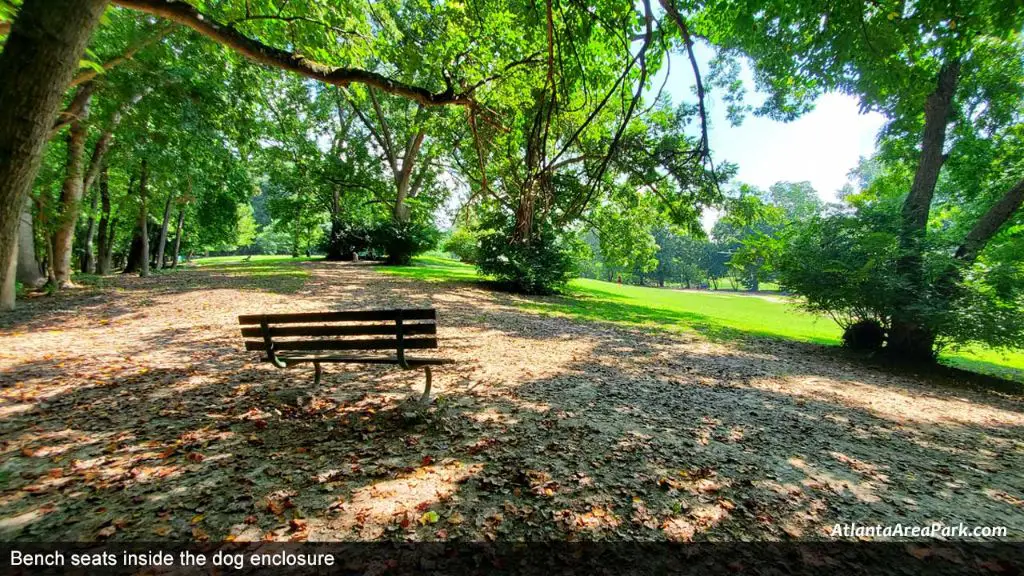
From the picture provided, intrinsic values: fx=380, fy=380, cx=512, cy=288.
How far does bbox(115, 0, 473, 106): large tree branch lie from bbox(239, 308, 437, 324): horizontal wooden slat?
2474 mm

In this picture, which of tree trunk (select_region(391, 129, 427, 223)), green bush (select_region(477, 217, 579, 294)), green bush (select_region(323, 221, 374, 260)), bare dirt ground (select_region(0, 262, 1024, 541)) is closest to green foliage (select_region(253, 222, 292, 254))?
green bush (select_region(323, 221, 374, 260))

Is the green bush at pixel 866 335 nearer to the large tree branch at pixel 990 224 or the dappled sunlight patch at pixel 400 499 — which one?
the large tree branch at pixel 990 224

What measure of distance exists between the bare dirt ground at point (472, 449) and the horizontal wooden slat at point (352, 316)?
946 millimetres

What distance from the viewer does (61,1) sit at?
6.75ft

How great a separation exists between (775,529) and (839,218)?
9578 mm

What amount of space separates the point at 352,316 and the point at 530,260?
480 inches

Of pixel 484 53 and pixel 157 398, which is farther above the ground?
pixel 484 53

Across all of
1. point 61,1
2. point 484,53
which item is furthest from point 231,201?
point 61,1

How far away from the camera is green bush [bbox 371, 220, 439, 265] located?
23938 millimetres

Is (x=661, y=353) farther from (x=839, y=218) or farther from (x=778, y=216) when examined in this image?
(x=778, y=216)

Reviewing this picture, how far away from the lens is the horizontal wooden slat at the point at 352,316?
3.87 meters

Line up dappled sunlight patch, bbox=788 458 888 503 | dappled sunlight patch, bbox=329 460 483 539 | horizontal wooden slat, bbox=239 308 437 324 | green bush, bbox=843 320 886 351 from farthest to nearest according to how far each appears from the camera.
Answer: green bush, bbox=843 320 886 351
horizontal wooden slat, bbox=239 308 437 324
dappled sunlight patch, bbox=788 458 888 503
dappled sunlight patch, bbox=329 460 483 539

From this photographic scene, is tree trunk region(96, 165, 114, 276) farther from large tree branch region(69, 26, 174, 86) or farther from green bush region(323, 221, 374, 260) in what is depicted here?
green bush region(323, 221, 374, 260)

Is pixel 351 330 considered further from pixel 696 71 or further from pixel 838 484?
pixel 838 484
